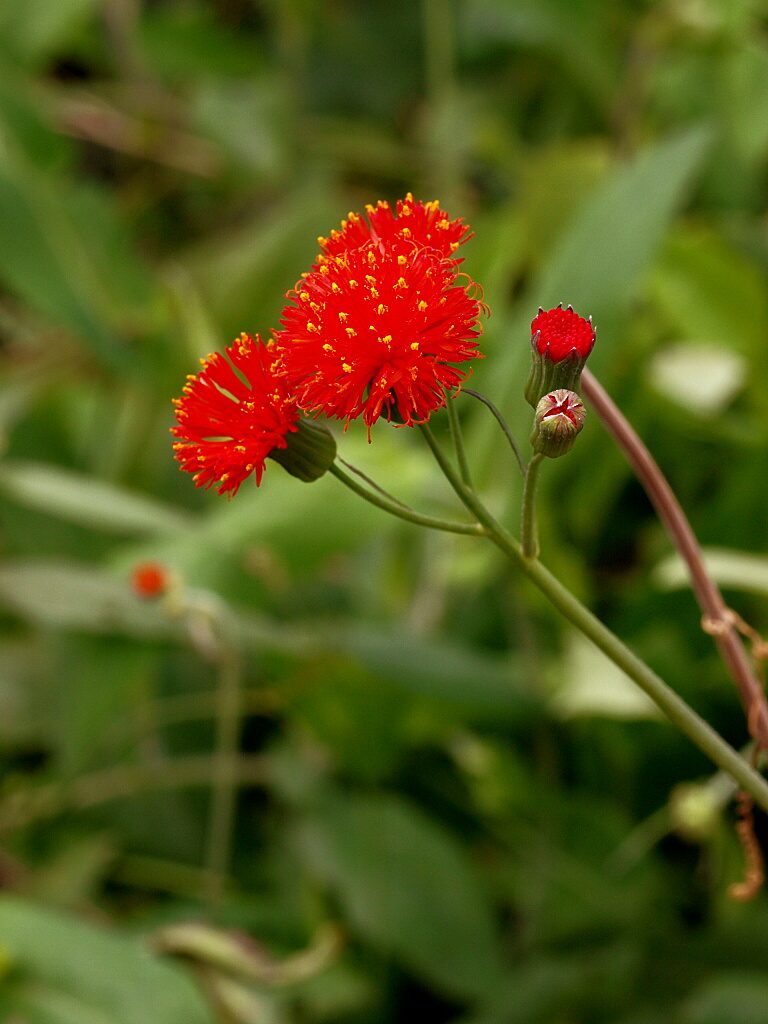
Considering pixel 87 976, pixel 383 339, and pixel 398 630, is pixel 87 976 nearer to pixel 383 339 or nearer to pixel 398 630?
pixel 398 630

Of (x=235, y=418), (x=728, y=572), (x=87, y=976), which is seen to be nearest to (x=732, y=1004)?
(x=728, y=572)

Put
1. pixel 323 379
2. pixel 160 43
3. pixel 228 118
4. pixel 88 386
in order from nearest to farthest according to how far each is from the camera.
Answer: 1. pixel 323 379
2. pixel 88 386
3. pixel 228 118
4. pixel 160 43

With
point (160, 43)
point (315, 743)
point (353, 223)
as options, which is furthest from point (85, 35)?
point (353, 223)

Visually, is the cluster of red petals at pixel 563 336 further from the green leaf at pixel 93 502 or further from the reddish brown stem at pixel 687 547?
the green leaf at pixel 93 502

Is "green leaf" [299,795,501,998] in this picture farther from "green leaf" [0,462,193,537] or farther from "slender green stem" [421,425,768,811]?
"slender green stem" [421,425,768,811]

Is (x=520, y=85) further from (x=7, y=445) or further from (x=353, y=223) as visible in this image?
(x=353, y=223)

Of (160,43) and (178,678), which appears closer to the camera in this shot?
(178,678)

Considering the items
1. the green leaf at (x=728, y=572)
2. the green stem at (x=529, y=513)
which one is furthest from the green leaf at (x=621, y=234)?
the green stem at (x=529, y=513)
